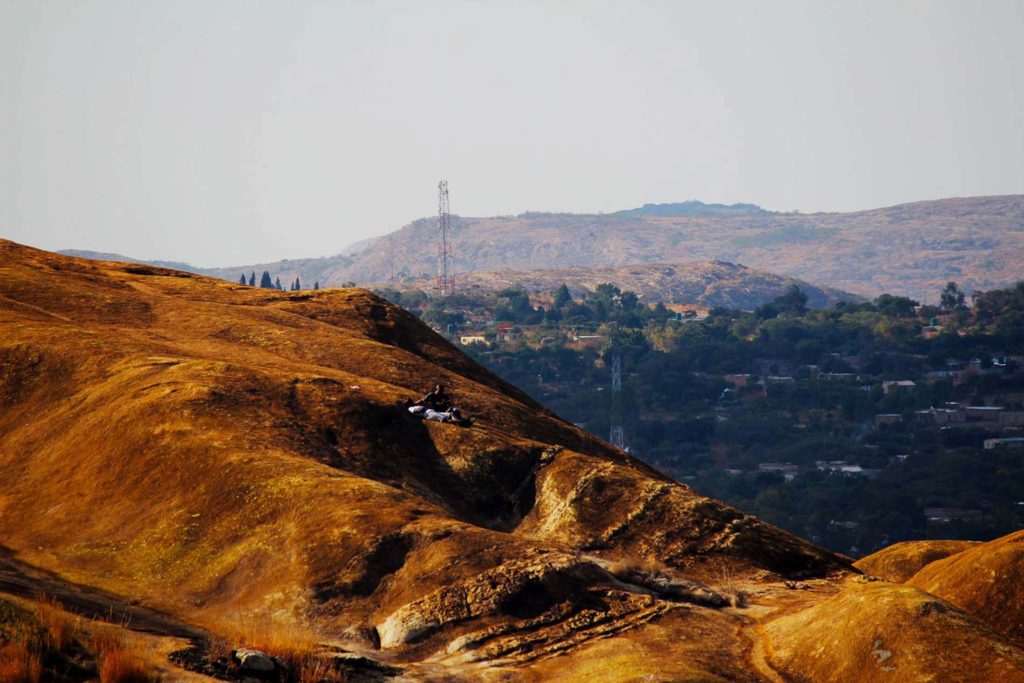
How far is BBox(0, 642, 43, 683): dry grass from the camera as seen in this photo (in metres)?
21.7

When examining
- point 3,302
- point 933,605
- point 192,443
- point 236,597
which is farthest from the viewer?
point 3,302

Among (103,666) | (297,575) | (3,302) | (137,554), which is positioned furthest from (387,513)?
(3,302)

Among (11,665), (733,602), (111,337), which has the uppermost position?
(111,337)

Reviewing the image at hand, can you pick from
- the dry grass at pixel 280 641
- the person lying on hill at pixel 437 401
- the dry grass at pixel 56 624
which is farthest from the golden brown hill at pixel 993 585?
the dry grass at pixel 56 624

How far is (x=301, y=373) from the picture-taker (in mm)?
43375

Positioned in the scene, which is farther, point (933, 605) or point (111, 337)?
point (111, 337)

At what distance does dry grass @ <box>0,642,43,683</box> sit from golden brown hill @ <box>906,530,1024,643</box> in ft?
64.9

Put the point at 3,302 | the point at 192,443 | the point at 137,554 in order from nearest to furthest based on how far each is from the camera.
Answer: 1. the point at 137,554
2. the point at 192,443
3. the point at 3,302

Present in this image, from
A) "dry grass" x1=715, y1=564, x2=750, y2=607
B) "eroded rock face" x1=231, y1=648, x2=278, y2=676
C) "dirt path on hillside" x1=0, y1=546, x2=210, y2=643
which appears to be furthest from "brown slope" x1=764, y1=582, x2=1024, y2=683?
"dirt path on hillside" x1=0, y1=546, x2=210, y2=643

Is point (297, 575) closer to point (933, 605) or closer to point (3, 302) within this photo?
point (933, 605)

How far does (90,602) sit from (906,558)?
24652 mm

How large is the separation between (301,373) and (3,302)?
12.6 metres

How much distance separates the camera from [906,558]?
42.6m

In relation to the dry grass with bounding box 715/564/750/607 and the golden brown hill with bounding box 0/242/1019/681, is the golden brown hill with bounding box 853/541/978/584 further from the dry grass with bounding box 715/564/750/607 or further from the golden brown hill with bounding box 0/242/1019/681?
the dry grass with bounding box 715/564/750/607
